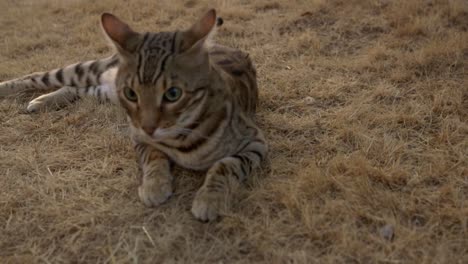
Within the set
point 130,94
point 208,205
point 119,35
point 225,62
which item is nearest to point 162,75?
point 130,94

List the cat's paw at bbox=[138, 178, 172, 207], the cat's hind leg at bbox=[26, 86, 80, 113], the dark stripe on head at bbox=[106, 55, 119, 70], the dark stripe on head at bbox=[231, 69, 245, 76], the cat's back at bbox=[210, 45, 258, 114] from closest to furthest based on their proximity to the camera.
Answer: the cat's paw at bbox=[138, 178, 172, 207]
the cat's back at bbox=[210, 45, 258, 114]
the dark stripe on head at bbox=[231, 69, 245, 76]
the cat's hind leg at bbox=[26, 86, 80, 113]
the dark stripe on head at bbox=[106, 55, 119, 70]

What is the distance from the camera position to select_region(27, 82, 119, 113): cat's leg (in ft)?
12.0

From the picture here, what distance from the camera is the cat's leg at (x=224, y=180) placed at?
224 cm

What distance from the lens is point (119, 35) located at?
2.51 m

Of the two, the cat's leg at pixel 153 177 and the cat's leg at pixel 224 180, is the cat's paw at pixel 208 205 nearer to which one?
the cat's leg at pixel 224 180

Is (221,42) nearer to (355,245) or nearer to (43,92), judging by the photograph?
(43,92)

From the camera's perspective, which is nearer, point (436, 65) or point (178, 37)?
point (178, 37)

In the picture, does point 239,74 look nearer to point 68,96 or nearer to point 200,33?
point 200,33

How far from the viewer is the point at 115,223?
229 cm

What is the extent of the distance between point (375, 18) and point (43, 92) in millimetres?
3779

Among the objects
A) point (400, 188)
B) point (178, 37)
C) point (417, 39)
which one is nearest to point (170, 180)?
point (178, 37)

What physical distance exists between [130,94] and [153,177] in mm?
487

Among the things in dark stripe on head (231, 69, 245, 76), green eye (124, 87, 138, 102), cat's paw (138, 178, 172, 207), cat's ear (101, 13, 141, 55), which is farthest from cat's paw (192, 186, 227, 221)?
dark stripe on head (231, 69, 245, 76)

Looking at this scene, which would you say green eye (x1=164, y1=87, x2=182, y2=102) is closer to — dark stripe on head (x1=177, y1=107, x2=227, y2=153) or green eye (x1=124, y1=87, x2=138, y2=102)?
green eye (x1=124, y1=87, x2=138, y2=102)
